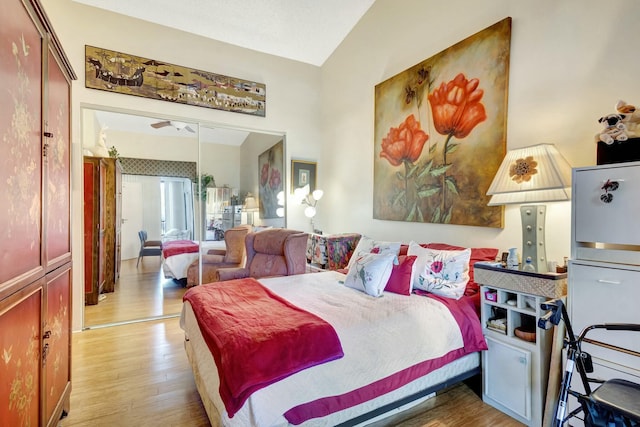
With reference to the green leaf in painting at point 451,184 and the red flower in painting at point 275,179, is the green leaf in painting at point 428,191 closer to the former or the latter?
the green leaf in painting at point 451,184

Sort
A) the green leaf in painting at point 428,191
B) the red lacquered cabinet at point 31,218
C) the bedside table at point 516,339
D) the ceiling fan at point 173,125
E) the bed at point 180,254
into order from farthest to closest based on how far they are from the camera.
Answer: the bed at point 180,254
the ceiling fan at point 173,125
the green leaf in painting at point 428,191
the bedside table at point 516,339
the red lacquered cabinet at point 31,218

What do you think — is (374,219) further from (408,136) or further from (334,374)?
(334,374)

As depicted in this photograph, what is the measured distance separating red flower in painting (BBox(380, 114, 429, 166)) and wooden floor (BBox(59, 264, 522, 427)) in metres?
2.23

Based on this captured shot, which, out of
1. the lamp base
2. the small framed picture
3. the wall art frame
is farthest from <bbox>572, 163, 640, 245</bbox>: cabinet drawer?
the wall art frame

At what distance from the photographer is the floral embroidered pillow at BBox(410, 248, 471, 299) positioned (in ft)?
7.41

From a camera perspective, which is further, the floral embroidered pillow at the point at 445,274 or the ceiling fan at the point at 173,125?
the ceiling fan at the point at 173,125

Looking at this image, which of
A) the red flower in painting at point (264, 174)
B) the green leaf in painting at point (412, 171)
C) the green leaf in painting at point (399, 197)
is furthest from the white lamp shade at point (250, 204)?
the green leaf in painting at point (412, 171)

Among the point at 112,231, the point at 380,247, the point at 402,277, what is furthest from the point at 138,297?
the point at 402,277

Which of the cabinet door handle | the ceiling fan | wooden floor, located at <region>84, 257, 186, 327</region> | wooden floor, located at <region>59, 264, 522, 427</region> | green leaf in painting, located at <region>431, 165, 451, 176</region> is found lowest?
wooden floor, located at <region>59, 264, 522, 427</region>

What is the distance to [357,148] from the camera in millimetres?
4211

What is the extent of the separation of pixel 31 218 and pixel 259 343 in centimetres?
116

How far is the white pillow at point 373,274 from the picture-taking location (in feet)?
7.66

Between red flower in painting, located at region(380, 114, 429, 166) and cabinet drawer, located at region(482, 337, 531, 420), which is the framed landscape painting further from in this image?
cabinet drawer, located at region(482, 337, 531, 420)

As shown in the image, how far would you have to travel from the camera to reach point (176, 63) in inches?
152
